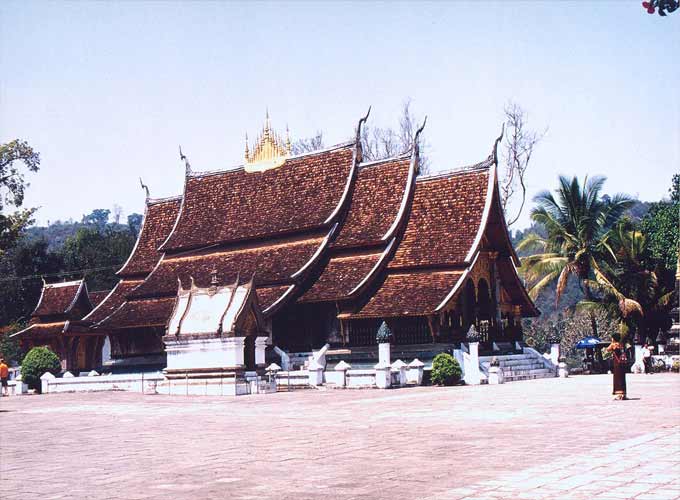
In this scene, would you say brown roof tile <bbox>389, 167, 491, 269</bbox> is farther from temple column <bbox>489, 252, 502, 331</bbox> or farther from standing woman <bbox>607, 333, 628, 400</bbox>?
standing woman <bbox>607, 333, 628, 400</bbox>

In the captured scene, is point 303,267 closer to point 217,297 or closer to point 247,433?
point 217,297

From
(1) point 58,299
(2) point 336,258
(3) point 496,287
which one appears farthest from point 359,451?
(1) point 58,299

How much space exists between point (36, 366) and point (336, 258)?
12.3 metres

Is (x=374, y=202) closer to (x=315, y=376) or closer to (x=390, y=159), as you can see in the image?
(x=390, y=159)

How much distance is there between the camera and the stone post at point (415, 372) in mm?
29375

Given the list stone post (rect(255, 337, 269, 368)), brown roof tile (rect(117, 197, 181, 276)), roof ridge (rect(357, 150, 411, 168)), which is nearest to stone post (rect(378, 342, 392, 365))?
stone post (rect(255, 337, 269, 368))

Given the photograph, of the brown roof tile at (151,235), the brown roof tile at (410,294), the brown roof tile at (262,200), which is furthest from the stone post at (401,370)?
the brown roof tile at (151,235)

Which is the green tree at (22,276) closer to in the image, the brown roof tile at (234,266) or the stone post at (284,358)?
the brown roof tile at (234,266)

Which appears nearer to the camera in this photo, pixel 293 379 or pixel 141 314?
pixel 293 379

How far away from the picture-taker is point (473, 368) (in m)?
29.5

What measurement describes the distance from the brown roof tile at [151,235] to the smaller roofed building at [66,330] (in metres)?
6.30

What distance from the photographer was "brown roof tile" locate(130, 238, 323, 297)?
3528 cm

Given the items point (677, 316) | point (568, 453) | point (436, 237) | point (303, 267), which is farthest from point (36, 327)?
point (568, 453)

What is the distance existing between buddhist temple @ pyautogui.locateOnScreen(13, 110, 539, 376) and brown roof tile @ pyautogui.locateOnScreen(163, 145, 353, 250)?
0.20 ft
